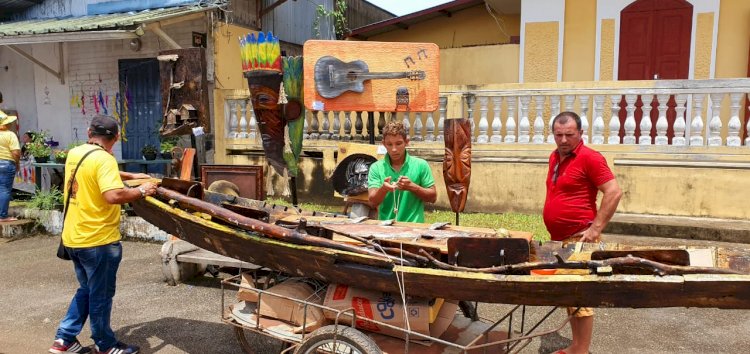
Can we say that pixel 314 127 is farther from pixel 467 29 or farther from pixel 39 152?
pixel 467 29

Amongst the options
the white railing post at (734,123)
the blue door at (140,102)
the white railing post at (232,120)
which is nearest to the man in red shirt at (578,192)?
the white railing post at (734,123)

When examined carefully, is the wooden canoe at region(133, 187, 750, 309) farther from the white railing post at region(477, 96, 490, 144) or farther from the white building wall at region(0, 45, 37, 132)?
the white building wall at region(0, 45, 37, 132)

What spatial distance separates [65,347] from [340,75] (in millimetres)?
3186

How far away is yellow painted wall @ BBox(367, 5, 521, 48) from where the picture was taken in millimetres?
11195

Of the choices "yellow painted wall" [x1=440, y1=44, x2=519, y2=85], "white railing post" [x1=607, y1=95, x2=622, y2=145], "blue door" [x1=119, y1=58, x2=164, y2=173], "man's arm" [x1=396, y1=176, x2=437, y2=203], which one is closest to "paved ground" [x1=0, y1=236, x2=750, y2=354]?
"man's arm" [x1=396, y1=176, x2=437, y2=203]

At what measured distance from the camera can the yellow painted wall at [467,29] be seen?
11.2 m

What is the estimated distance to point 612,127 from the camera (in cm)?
647

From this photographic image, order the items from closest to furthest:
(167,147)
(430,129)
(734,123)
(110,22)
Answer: (734,123) < (430,129) < (110,22) < (167,147)

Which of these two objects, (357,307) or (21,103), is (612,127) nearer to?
(357,307)

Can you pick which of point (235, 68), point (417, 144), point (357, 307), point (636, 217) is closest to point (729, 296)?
point (357, 307)

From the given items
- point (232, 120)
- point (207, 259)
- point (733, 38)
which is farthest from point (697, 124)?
point (232, 120)

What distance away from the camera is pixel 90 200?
11.4ft

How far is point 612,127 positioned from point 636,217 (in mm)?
1117

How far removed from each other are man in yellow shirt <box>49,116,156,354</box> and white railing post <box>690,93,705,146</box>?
230 inches
